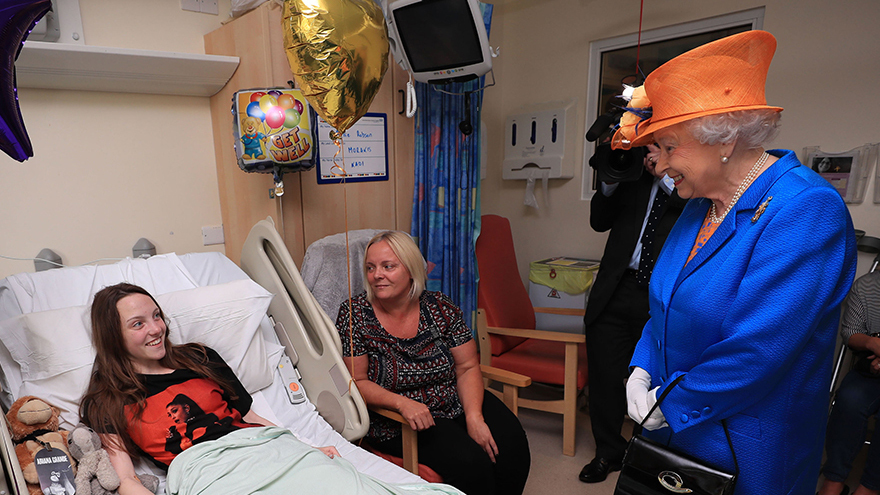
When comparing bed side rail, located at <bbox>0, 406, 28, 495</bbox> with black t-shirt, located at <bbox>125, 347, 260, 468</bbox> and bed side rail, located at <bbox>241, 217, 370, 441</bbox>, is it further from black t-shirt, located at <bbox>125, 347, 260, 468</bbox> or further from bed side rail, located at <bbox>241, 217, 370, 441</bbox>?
bed side rail, located at <bbox>241, 217, 370, 441</bbox>

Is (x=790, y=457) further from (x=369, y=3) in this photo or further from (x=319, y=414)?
(x=369, y=3)

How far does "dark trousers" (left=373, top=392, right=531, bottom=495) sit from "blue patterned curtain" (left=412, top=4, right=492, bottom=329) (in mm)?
908

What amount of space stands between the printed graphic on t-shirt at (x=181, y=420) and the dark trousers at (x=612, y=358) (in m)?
1.51

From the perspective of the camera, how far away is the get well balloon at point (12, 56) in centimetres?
81

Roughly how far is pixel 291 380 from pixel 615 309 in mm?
1388

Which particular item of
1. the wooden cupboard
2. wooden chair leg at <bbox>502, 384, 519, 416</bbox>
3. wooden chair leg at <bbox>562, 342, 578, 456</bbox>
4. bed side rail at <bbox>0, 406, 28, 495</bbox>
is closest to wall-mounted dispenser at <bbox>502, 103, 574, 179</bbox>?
the wooden cupboard

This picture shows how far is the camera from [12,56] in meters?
0.87

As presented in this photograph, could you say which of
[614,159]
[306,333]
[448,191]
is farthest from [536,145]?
[306,333]

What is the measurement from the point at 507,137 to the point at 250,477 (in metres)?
2.92

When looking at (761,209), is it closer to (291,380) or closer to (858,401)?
(291,380)

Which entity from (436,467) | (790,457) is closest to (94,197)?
(436,467)

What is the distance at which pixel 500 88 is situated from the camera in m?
3.59

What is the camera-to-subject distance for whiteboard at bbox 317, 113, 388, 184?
2195 mm

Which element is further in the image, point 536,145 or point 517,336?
point 536,145
